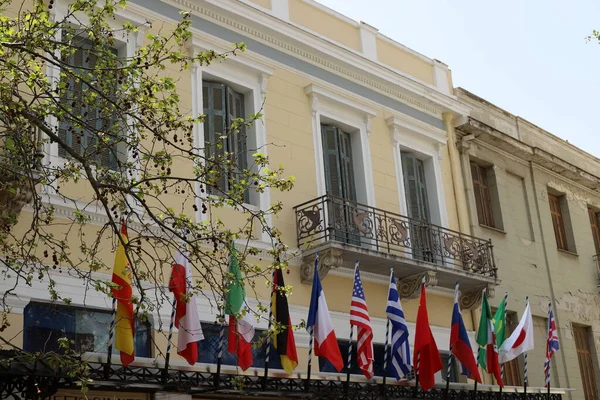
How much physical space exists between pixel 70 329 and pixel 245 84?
541 cm

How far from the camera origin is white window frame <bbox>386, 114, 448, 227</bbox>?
17266mm

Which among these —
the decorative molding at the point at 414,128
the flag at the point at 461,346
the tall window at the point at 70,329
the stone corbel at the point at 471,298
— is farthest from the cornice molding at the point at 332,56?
the tall window at the point at 70,329

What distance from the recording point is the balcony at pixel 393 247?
47.0 ft

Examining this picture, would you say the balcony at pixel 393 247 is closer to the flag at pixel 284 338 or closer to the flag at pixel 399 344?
the flag at pixel 399 344

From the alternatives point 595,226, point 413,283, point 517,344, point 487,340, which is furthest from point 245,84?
point 595,226

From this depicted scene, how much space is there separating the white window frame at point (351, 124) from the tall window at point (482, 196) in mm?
3462

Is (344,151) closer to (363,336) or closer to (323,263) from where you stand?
(323,263)

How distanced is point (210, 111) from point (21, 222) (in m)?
4.16

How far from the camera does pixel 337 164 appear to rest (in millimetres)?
16203

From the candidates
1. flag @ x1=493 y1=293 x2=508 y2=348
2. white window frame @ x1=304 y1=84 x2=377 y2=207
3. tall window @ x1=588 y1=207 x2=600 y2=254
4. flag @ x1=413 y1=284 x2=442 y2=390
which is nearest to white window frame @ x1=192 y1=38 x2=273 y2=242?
white window frame @ x1=304 y1=84 x2=377 y2=207

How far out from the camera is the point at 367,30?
58.8ft

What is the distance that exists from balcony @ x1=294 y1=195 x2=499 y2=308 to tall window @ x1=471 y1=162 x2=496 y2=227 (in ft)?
4.23

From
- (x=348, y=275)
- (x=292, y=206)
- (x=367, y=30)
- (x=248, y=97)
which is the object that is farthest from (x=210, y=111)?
(x=367, y=30)

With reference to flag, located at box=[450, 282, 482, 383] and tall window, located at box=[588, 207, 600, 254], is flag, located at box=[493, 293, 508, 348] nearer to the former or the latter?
flag, located at box=[450, 282, 482, 383]
